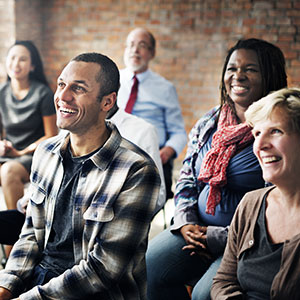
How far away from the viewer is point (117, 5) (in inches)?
224

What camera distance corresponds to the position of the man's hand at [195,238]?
192cm

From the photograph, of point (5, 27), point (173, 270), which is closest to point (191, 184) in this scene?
point (173, 270)

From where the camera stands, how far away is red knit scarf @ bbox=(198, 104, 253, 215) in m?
1.97

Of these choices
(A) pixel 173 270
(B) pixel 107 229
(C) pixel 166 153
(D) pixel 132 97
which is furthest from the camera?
Answer: (D) pixel 132 97

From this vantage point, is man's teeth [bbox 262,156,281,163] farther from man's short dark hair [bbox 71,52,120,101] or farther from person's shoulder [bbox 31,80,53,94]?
person's shoulder [bbox 31,80,53,94]

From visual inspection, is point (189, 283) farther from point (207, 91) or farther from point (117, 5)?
point (117, 5)

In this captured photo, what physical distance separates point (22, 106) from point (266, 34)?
2822 mm

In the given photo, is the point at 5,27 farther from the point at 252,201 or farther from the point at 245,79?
the point at 252,201

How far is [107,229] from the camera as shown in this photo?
1537 mm

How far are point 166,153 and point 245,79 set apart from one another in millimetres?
1123

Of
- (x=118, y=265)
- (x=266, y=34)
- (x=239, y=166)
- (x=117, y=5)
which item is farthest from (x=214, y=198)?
(x=117, y=5)

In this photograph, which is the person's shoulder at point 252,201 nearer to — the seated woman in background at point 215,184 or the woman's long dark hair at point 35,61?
the seated woman in background at point 215,184

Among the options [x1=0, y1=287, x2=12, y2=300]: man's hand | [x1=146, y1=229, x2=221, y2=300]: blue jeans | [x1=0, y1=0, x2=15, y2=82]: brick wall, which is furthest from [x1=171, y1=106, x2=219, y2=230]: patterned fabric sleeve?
[x1=0, y1=0, x2=15, y2=82]: brick wall

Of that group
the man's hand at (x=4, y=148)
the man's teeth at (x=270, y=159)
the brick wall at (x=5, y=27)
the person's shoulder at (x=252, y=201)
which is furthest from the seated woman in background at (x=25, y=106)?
the man's teeth at (x=270, y=159)
